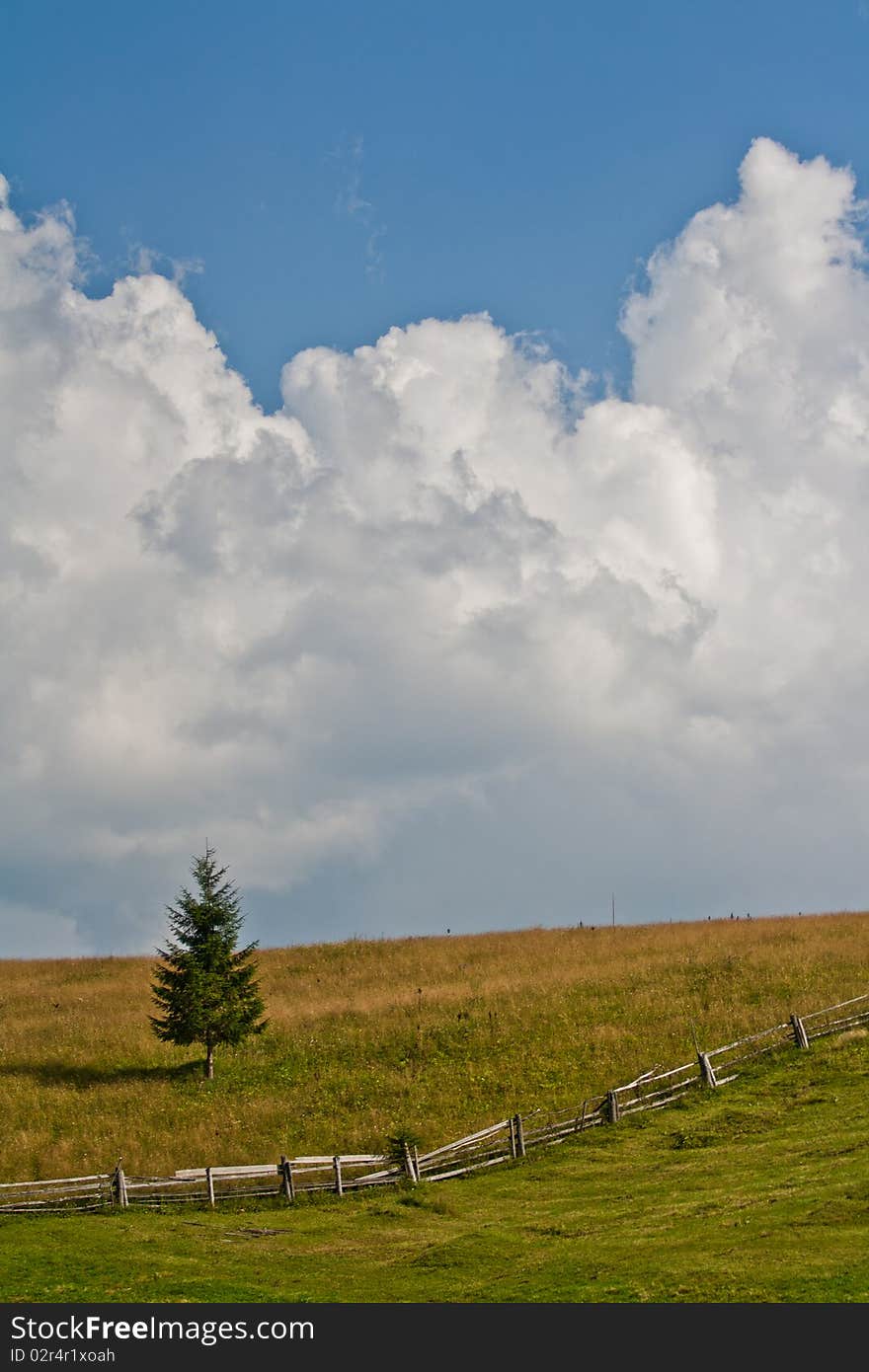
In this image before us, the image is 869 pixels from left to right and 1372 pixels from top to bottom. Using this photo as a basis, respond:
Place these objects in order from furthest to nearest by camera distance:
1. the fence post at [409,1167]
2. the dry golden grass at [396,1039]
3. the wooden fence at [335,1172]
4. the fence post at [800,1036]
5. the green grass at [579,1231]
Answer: the fence post at [800,1036] < the dry golden grass at [396,1039] < the fence post at [409,1167] < the wooden fence at [335,1172] < the green grass at [579,1231]

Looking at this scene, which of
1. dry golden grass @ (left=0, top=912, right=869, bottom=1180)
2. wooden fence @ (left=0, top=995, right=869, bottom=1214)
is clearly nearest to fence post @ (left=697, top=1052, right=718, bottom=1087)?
wooden fence @ (left=0, top=995, right=869, bottom=1214)

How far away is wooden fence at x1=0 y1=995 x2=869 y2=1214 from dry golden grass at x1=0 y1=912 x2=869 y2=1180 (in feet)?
8.90

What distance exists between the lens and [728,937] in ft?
206

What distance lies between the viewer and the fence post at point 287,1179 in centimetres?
3609

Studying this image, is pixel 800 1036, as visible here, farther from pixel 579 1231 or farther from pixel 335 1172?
pixel 579 1231

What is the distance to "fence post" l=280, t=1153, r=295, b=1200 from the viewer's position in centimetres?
3609

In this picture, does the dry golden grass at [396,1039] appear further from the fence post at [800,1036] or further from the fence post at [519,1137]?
the fence post at [800,1036]

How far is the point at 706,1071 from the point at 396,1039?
48.8 feet

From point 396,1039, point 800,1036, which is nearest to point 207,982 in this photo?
point 396,1039

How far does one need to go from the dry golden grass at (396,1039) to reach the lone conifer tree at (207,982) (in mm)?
1659

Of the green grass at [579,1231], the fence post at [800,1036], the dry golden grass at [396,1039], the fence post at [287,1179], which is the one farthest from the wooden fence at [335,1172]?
the fence post at [800,1036]
